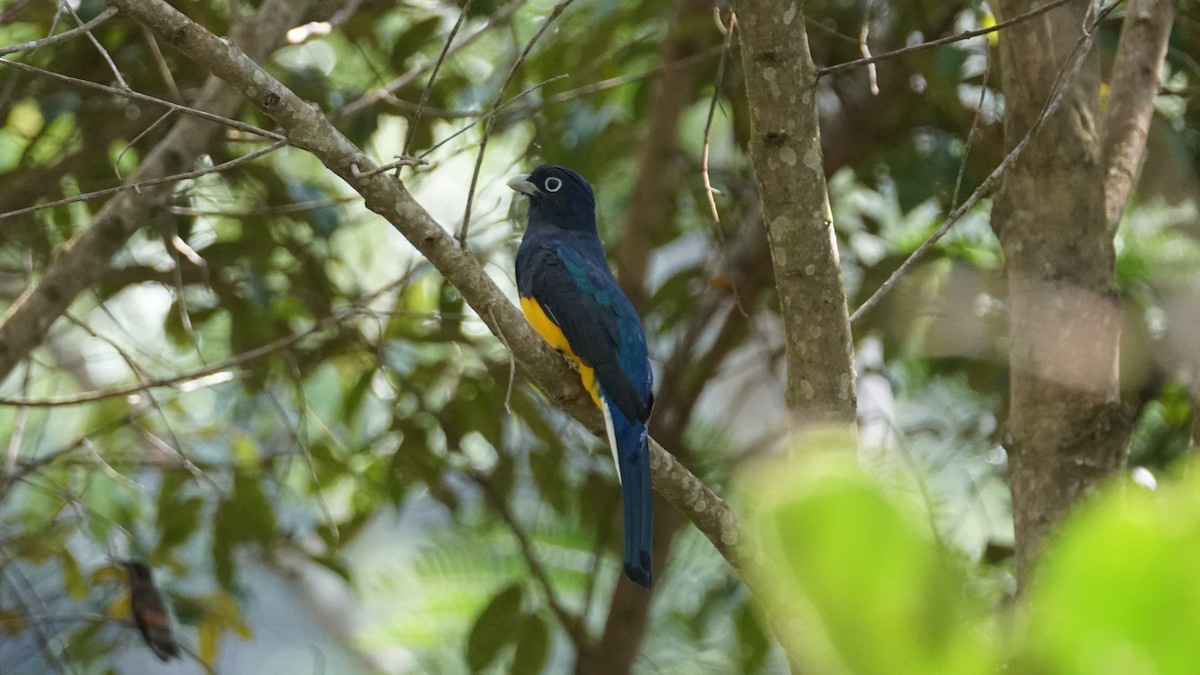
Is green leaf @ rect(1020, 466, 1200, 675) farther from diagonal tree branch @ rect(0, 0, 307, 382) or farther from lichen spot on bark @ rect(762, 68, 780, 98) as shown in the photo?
diagonal tree branch @ rect(0, 0, 307, 382)

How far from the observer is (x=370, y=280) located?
855 centimetres

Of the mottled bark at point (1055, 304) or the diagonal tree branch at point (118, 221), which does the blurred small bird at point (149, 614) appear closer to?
the diagonal tree branch at point (118, 221)

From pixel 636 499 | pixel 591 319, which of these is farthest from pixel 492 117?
pixel 591 319

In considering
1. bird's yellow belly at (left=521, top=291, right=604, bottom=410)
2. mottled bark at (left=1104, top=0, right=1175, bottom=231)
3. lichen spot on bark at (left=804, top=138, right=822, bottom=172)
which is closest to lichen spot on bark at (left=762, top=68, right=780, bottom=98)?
lichen spot on bark at (left=804, top=138, right=822, bottom=172)

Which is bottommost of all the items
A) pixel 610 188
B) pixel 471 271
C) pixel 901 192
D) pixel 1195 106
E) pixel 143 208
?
→ pixel 471 271

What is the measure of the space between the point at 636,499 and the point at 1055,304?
118 cm

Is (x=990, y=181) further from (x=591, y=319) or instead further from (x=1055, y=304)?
(x=591, y=319)

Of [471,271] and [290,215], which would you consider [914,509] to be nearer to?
[471,271]

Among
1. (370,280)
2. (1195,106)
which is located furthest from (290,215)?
(370,280)

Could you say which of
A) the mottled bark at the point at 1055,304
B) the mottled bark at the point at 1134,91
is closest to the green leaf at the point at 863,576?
the mottled bark at the point at 1055,304

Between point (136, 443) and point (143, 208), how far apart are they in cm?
275

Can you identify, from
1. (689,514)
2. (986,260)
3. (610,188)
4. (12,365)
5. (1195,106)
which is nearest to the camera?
(689,514)

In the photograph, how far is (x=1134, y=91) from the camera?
333 cm

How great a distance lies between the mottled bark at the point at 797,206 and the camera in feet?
7.95
